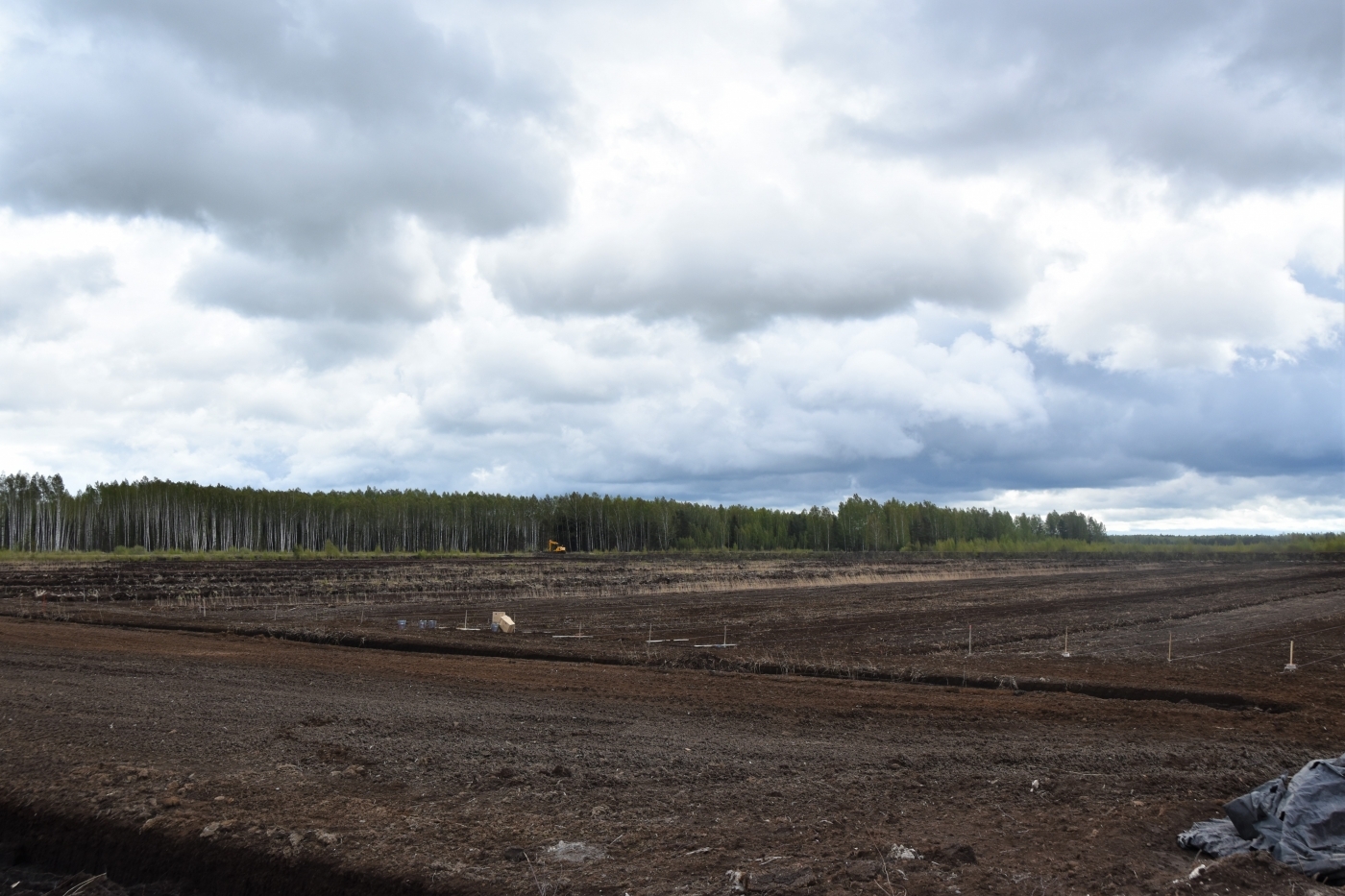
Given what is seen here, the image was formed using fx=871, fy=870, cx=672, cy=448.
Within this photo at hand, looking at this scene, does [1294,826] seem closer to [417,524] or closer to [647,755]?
[647,755]

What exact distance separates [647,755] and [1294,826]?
21.7ft

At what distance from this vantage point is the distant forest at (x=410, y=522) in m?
112

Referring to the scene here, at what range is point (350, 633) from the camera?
25.3m

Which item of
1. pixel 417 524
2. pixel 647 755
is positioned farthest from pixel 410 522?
pixel 647 755

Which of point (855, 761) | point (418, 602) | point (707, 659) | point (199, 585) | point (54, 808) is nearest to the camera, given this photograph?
point (54, 808)

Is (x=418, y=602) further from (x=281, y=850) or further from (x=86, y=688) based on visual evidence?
(x=281, y=850)

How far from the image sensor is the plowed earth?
728 cm

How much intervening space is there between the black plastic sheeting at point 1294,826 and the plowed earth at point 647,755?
44 cm

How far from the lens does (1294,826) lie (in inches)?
277

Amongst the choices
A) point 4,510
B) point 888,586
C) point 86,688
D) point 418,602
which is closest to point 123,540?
point 4,510

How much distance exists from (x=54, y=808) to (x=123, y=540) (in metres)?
126

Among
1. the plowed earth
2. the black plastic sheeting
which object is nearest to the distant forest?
the plowed earth

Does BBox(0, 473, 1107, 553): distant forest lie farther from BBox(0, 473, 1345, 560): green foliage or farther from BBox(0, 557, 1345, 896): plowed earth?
BBox(0, 557, 1345, 896): plowed earth

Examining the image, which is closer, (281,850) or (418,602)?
(281,850)
